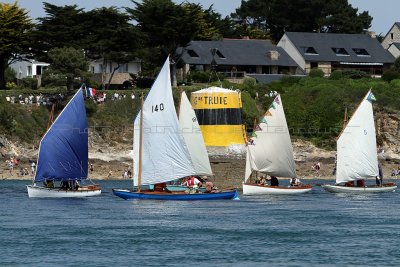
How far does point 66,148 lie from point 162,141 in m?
7.16

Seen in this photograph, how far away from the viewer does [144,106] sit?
277 feet

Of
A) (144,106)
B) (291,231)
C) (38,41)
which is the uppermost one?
(38,41)

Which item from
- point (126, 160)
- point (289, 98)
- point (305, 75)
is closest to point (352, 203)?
point (126, 160)

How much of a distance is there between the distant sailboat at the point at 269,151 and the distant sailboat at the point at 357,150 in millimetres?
4937

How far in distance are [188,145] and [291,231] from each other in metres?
23.0

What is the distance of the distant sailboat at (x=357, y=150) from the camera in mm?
97938

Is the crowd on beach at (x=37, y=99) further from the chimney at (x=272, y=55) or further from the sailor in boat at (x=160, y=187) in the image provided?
the sailor in boat at (x=160, y=187)

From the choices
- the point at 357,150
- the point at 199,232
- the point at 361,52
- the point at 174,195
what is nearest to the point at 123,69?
the point at 361,52

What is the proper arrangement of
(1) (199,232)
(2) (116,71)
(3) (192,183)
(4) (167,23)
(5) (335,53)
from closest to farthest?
(1) (199,232) < (3) (192,183) < (4) (167,23) < (2) (116,71) < (5) (335,53)

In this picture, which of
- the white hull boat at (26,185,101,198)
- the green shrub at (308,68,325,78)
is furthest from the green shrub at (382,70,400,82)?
the white hull boat at (26,185,101,198)

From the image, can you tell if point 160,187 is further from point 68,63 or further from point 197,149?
point 68,63

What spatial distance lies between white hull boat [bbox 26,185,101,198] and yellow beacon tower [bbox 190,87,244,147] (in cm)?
1232

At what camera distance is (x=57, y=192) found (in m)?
90.0

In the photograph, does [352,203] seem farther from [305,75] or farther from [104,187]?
[305,75]
